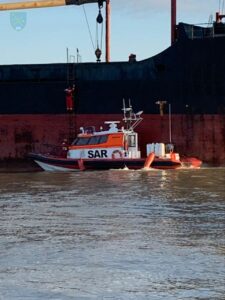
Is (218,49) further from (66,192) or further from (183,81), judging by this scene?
(66,192)

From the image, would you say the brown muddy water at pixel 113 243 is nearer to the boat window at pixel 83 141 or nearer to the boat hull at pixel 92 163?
the boat hull at pixel 92 163

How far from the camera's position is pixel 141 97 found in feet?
88.5

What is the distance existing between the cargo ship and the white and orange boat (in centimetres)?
111

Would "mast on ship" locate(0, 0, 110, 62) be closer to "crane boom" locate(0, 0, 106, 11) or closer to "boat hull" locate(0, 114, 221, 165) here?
"crane boom" locate(0, 0, 106, 11)

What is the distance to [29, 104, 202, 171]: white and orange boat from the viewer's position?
2417cm

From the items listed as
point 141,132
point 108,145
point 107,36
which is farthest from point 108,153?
point 107,36

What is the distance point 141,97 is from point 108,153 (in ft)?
10.9

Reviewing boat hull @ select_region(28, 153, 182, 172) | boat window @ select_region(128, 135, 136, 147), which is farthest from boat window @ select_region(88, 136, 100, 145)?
boat window @ select_region(128, 135, 136, 147)

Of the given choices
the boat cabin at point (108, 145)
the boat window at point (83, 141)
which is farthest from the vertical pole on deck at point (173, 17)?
the boat window at point (83, 141)

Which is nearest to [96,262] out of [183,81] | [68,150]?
[68,150]

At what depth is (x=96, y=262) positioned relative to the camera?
805 centimetres

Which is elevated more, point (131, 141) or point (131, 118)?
point (131, 118)

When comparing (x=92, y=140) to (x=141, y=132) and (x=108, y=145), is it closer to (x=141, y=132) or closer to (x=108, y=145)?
(x=108, y=145)

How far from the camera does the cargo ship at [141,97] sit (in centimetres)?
2602
